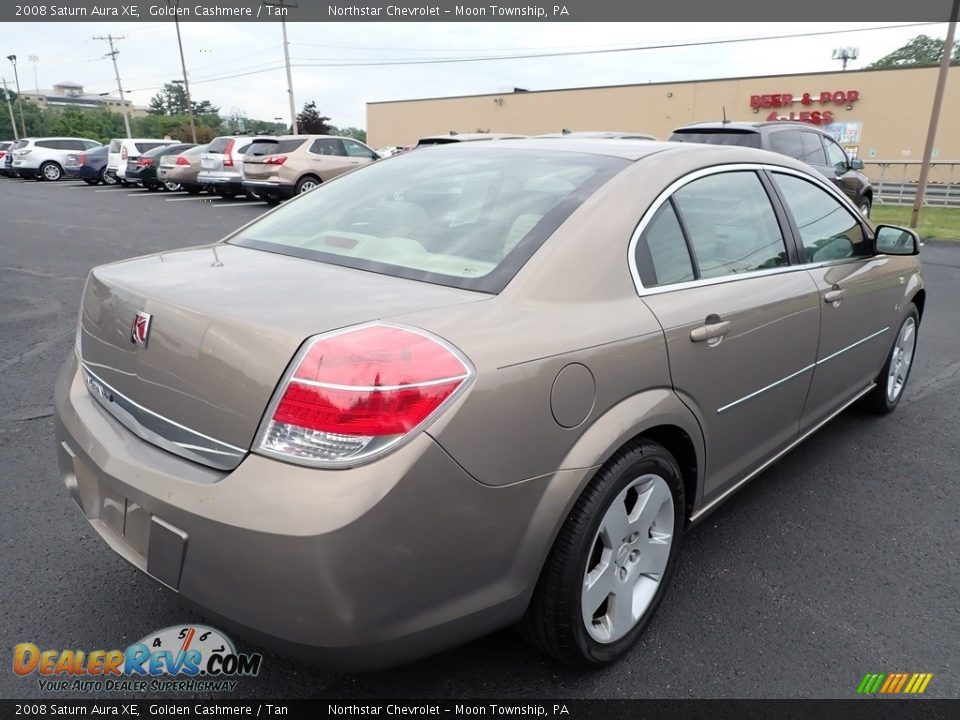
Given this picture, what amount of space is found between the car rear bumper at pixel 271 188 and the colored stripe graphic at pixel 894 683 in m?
15.9

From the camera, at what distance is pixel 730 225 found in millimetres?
2756

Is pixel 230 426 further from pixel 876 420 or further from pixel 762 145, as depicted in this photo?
pixel 762 145

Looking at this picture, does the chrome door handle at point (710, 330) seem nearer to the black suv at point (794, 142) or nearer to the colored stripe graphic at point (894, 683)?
the colored stripe graphic at point (894, 683)

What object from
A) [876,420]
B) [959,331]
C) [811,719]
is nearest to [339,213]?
[811,719]

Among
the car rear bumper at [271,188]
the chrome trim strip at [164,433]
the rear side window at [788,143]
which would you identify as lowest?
the car rear bumper at [271,188]

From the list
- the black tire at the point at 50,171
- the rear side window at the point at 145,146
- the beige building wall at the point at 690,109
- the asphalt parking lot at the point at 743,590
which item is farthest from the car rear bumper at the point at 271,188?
the beige building wall at the point at 690,109

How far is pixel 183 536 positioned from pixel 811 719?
1.80 m

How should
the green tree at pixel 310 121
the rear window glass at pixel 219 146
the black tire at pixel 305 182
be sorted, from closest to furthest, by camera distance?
the black tire at pixel 305 182, the rear window glass at pixel 219 146, the green tree at pixel 310 121

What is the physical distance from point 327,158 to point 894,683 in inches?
650

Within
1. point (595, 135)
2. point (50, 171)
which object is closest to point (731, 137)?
point (595, 135)

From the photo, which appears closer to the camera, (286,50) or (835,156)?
(835,156)

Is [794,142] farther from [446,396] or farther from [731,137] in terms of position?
[446,396]

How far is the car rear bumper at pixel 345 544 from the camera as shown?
1545 millimetres

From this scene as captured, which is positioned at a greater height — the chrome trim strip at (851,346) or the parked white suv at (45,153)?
the chrome trim strip at (851,346)
